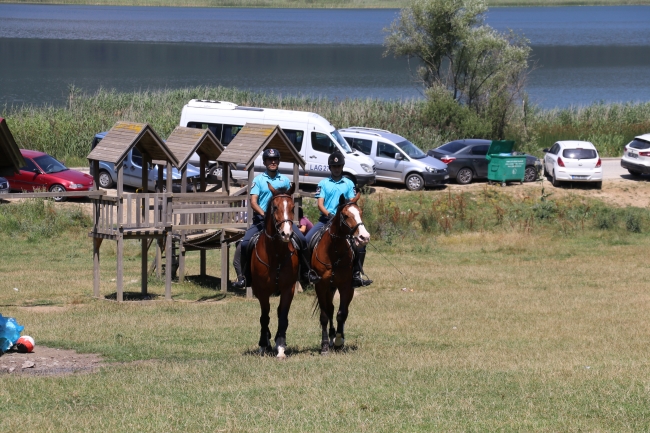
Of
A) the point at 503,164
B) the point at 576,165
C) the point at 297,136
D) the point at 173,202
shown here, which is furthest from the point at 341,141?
the point at 173,202

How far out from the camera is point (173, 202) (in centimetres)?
2208

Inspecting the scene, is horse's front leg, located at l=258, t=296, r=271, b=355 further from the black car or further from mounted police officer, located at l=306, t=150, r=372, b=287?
the black car

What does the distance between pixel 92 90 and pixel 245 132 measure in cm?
5425

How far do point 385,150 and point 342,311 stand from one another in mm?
23454

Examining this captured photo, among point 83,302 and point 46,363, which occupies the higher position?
point 46,363

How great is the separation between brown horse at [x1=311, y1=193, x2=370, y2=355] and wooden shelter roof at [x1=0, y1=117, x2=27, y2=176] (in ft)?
15.7

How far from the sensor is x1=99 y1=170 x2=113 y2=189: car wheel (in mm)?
35938

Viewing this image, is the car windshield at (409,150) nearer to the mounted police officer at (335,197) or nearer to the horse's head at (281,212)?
the mounted police officer at (335,197)

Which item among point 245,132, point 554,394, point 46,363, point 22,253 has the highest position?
point 245,132

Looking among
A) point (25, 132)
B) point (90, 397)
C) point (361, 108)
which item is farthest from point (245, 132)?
point (361, 108)

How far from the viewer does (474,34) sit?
166 feet

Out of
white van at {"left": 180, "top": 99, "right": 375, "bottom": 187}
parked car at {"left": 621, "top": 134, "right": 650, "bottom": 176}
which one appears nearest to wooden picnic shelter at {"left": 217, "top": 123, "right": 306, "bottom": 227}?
white van at {"left": 180, "top": 99, "right": 375, "bottom": 187}

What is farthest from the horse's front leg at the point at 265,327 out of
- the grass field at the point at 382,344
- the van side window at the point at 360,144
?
the van side window at the point at 360,144

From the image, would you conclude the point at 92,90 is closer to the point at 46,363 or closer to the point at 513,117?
the point at 513,117
